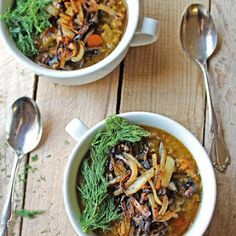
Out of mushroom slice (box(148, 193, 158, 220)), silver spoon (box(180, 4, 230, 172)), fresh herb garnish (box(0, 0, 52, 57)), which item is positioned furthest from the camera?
silver spoon (box(180, 4, 230, 172))

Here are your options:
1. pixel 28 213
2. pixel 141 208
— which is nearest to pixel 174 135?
pixel 141 208

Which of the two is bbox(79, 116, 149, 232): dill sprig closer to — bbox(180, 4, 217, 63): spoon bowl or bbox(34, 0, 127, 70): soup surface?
bbox(34, 0, 127, 70): soup surface

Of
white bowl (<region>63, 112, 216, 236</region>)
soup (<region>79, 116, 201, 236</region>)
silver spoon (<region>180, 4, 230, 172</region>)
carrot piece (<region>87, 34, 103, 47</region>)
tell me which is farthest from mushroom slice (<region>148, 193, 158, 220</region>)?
carrot piece (<region>87, 34, 103, 47</region>)

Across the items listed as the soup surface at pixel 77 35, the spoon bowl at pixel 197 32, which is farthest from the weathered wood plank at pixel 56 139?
the spoon bowl at pixel 197 32

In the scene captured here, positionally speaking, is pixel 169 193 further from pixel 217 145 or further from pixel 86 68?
pixel 86 68

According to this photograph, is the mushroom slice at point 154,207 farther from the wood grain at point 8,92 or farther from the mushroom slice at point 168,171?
the wood grain at point 8,92

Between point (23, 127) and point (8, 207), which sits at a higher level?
point (23, 127)

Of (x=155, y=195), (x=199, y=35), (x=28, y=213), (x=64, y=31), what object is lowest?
(x=28, y=213)

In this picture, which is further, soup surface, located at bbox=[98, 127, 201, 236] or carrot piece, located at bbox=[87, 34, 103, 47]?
carrot piece, located at bbox=[87, 34, 103, 47]
